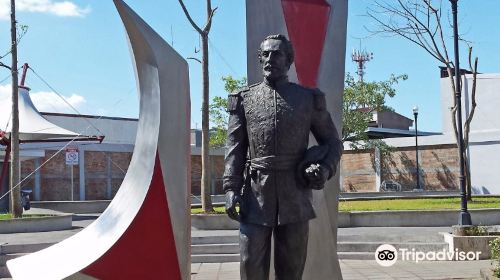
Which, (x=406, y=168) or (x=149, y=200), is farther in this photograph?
(x=406, y=168)

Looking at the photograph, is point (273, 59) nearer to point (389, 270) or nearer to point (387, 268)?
point (389, 270)

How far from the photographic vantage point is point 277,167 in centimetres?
433

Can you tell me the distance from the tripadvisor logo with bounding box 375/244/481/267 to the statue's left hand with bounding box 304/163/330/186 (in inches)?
280

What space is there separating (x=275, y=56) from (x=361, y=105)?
102 feet

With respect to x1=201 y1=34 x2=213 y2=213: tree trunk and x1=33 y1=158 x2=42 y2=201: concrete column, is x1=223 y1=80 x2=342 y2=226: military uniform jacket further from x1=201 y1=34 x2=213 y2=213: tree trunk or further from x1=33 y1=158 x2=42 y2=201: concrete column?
x1=33 y1=158 x2=42 y2=201: concrete column

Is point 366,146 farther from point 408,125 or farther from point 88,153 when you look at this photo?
point 408,125

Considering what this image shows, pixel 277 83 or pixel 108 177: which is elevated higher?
pixel 277 83

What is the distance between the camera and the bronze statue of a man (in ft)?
14.1

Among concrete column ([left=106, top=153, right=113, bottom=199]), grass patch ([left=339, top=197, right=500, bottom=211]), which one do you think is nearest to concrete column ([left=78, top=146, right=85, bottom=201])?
concrete column ([left=106, top=153, right=113, bottom=199])

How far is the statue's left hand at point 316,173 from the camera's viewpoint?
13.6 ft

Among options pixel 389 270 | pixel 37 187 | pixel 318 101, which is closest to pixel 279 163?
pixel 318 101

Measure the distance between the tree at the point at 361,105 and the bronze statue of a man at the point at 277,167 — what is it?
96.5ft

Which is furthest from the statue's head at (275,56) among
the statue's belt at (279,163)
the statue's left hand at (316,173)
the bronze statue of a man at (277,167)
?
the statue's left hand at (316,173)

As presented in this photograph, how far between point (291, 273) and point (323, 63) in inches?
108
